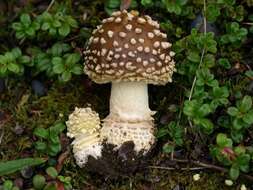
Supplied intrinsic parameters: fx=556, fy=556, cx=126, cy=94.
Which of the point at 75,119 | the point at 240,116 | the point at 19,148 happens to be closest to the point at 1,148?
the point at 19,148

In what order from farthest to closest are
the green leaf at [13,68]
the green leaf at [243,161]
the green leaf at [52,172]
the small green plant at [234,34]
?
the green leaf at [13,68] < the small green plant at [234,34] < the green leaf at [52,172] < the green leaf at [243,161]

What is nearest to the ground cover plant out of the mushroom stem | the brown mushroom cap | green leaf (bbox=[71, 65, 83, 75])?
green leaf (bbox=[71, 65, 83, 75])

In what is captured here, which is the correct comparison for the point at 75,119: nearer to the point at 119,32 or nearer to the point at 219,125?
the point at 119,32

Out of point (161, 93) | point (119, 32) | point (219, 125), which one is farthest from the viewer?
point (161, 93)

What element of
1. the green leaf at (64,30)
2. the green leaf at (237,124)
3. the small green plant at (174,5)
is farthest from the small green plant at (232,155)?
the green leaf at (64,30)

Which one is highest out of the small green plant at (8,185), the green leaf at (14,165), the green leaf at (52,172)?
the green leaf at (14,165)

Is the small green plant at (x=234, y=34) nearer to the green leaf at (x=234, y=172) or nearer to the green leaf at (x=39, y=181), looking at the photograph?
the green leaf at (x=234, y=172)

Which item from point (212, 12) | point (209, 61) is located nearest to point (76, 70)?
point (209, 61)
